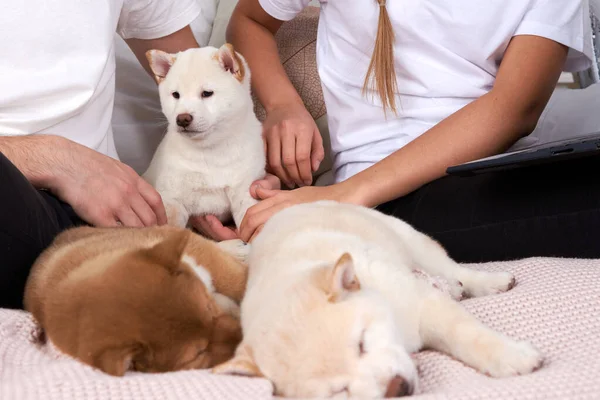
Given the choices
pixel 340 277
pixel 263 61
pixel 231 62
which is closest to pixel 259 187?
pixel 231 62

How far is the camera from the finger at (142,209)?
4.30 feet

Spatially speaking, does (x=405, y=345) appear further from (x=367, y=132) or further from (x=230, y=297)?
(x=367, y=132)

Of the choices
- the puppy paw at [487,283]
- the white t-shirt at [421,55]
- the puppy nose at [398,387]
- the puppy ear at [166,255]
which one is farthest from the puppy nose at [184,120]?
the puppy nose at [398,387]

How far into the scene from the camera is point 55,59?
4.42ft

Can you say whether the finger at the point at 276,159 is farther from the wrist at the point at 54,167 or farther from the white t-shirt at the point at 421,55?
the wrist at the point at 54,167

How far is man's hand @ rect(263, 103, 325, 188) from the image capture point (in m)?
1.55

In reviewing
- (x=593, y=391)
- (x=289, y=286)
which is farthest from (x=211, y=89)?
(x=593, y=391)

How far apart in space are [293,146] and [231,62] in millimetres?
282

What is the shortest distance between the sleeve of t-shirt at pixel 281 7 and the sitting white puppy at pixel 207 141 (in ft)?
0.70

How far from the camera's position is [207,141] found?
5.08ft

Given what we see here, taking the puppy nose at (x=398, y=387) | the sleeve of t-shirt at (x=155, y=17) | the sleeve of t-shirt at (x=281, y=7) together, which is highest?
the sleeve of t-shirt at (x=281, y=7)

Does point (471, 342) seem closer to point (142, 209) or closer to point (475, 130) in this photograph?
point (475, 130)

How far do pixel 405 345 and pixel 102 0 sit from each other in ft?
3.64

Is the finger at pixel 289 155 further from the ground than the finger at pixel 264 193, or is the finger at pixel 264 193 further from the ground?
the finger at pixel 289 155
